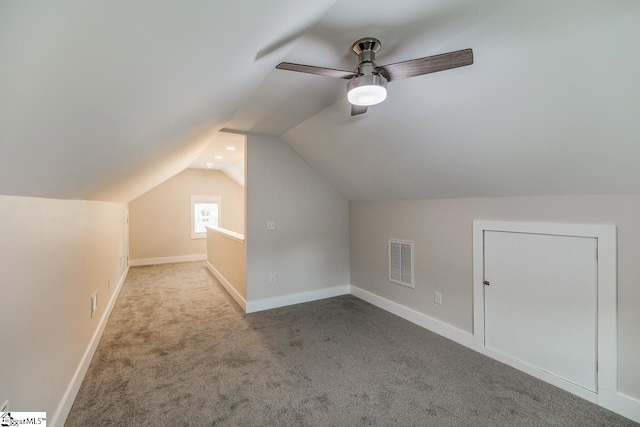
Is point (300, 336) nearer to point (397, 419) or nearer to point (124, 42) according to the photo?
point (397, 419)

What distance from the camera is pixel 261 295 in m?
3.67

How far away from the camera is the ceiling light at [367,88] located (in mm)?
1574

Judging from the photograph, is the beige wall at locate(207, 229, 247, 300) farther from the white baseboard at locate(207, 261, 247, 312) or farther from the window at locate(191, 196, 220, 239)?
the window at locate(191, 196, 220, 239)

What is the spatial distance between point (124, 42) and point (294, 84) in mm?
1590

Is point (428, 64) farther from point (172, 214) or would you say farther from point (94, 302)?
point (172, 214)

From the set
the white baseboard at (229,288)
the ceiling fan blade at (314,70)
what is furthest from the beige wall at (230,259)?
the ceiling fan blade at (314,70)

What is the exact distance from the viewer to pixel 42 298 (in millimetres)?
1550

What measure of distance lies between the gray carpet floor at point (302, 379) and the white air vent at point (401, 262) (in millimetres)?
477

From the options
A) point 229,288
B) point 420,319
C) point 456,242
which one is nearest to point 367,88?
point 456,242

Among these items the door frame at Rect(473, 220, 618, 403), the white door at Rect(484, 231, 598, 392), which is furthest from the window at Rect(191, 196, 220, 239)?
the door frame at Rect(473, 220, 618, 403)

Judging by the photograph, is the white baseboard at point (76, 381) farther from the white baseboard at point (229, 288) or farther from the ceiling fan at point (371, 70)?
the ceiling fan at point (371, 70)

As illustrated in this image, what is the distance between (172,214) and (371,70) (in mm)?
6686

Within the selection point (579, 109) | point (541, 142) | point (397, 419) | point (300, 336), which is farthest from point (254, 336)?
point (579, 109)

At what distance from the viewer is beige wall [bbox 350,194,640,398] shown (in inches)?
70.1
